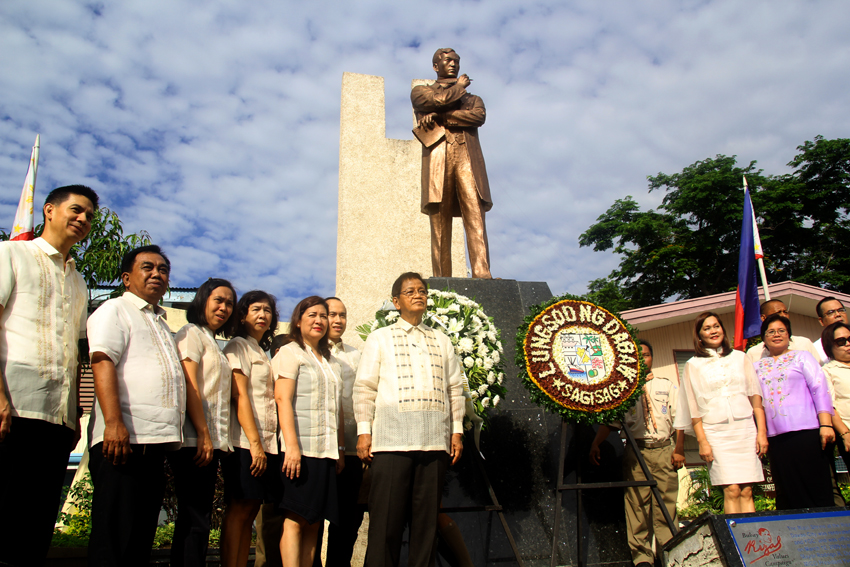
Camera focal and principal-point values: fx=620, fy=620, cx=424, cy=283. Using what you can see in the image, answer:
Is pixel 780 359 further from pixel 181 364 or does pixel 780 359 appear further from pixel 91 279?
pixel 91 279

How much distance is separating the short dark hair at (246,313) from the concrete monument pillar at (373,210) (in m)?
7.16

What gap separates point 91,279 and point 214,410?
17.4 feet

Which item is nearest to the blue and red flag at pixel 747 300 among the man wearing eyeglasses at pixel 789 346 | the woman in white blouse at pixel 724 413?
the man wearing eyeglasses at pixel 789 346

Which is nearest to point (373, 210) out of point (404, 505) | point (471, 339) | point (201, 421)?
point (471, 339)

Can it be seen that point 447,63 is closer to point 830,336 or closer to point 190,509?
point 830,336

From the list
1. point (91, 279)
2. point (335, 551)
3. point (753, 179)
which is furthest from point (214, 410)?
point (753, 179)

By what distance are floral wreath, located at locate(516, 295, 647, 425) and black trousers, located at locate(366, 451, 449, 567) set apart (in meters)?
1.17

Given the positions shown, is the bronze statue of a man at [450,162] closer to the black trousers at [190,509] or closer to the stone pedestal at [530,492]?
the stone pedestal at [530,492]

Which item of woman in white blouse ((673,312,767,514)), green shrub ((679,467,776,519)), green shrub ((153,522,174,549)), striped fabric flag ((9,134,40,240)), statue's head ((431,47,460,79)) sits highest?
Answer: statue's head ((431,47,460,79))

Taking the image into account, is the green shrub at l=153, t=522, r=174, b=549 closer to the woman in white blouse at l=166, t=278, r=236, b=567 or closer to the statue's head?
the woman in white blouse at l=166, t=278, r=236, b=567

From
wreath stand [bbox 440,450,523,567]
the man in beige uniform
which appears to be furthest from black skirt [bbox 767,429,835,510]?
wreath stand [bbox 440,450,523,567]

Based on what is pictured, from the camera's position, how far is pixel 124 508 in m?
2.72

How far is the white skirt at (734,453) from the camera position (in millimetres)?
3896

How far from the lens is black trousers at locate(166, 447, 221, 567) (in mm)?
3037
